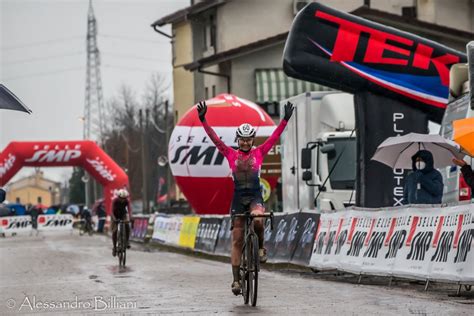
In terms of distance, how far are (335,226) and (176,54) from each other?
52.0m

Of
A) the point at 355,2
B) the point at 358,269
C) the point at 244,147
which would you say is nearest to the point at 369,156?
the point at 358,269

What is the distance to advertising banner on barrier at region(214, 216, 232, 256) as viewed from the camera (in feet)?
94.9

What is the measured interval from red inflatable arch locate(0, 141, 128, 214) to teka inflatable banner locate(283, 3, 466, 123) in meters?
35.7

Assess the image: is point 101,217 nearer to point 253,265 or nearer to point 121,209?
point 121,209

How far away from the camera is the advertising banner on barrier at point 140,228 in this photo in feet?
150

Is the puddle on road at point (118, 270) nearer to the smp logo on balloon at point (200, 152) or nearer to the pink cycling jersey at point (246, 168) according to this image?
the pink cycling jersey at point (246, 168)

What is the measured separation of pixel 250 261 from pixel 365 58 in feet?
29.8

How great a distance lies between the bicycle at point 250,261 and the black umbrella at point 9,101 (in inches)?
120

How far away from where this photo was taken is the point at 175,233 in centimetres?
3722

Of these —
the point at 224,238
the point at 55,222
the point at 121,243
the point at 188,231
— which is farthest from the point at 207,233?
the point at 55,222

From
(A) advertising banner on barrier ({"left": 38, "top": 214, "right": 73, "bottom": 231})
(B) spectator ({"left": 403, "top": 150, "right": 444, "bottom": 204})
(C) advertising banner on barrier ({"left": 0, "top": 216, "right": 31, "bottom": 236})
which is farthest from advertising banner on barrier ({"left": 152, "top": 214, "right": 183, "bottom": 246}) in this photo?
(A) advertising banner on barrier ({"left": 38, "top": 214, "right": 73, "bottom": 231})

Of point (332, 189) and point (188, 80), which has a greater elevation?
point (188, 80)

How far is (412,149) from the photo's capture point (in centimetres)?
2122

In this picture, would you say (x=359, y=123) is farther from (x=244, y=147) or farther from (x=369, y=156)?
(x=244, y=147)
